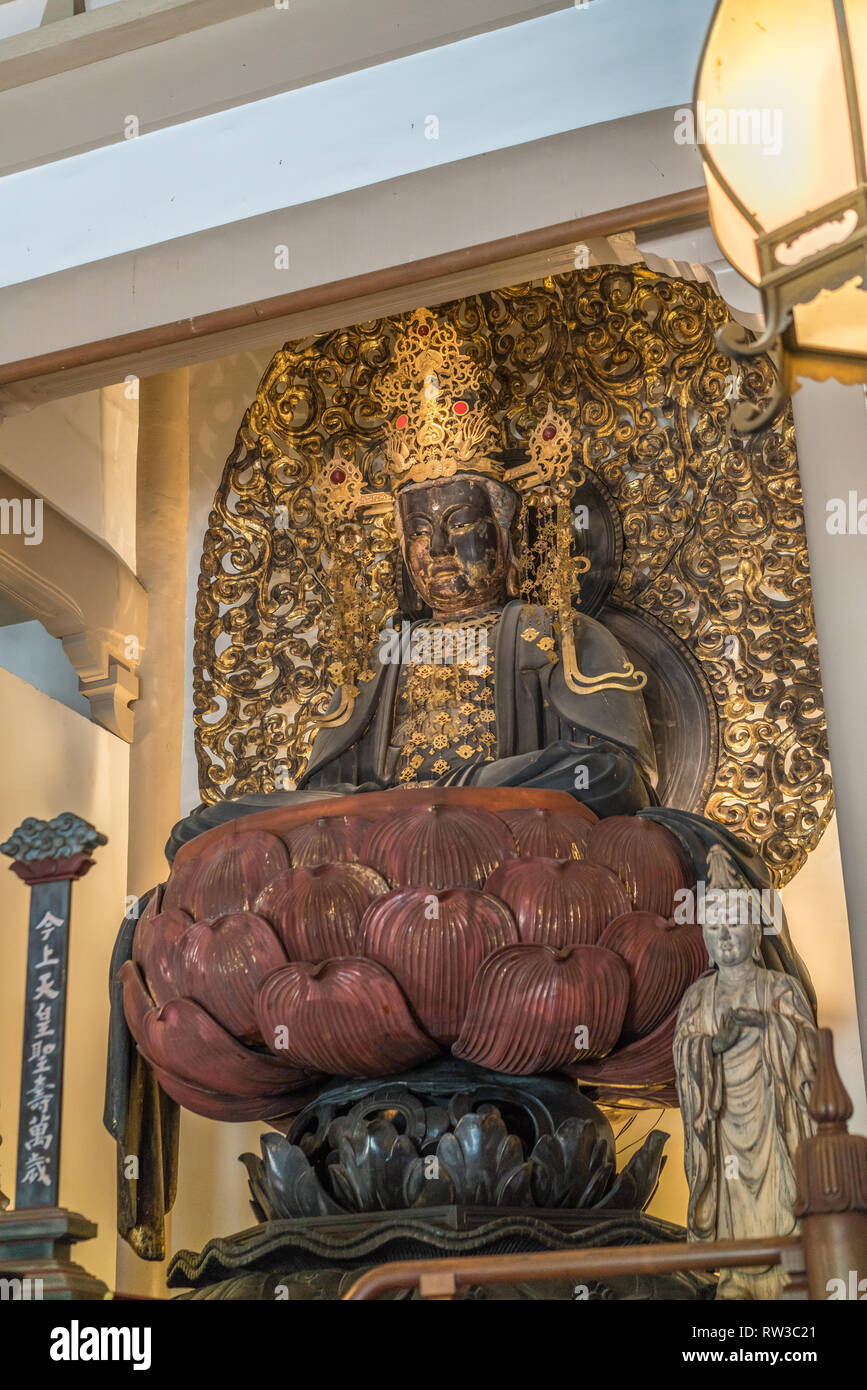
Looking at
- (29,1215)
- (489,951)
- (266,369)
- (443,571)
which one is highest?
(266,369)

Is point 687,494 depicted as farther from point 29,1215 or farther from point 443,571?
point 29,1215

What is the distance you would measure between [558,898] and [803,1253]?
1.28m

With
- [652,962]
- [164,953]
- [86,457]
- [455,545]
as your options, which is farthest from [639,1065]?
[86,457]

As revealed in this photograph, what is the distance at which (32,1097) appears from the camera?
3.84m

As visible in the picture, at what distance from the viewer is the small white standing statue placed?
3.25 meters

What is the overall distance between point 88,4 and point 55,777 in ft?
7.44

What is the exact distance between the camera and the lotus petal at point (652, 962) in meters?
3.65

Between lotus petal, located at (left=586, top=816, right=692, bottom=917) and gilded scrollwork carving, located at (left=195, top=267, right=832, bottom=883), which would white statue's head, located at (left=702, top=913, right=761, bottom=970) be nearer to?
lotus petal, located at (left=586, top=816, right=692, bottom=917)

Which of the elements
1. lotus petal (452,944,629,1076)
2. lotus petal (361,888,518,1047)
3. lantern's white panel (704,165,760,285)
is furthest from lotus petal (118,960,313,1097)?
lantern's white panel (704,165,760,285)

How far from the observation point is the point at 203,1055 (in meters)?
3.82

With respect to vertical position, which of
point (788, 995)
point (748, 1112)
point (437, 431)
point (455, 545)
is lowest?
point (748, 1112)

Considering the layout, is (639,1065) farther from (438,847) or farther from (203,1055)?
(203,1055)

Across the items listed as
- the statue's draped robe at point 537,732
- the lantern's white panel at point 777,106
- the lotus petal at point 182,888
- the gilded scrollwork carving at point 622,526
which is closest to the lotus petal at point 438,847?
the statue's draped robe at point 537,732
